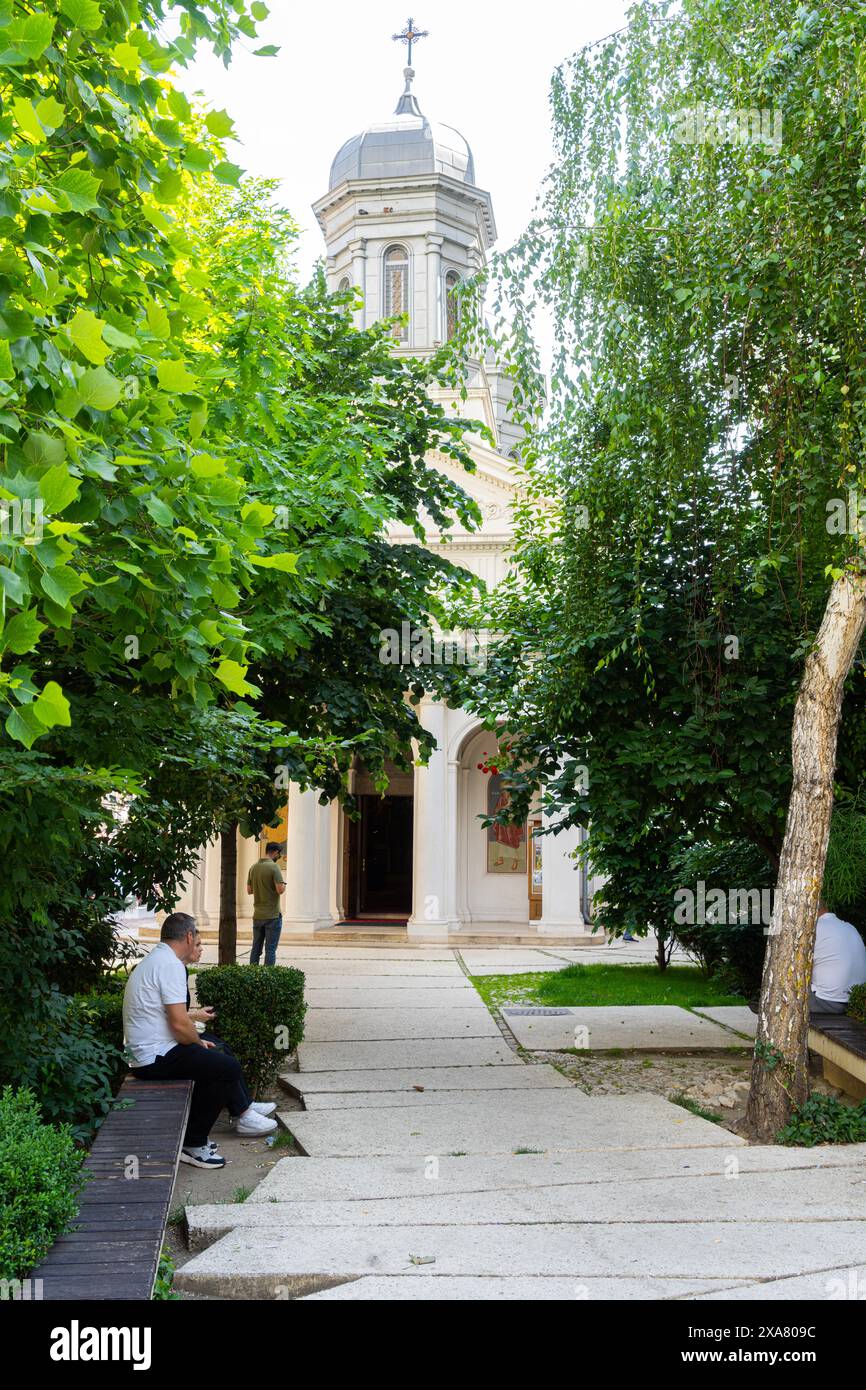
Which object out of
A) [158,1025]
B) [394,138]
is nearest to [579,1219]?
[158,1025]

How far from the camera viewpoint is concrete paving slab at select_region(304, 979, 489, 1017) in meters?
14.2

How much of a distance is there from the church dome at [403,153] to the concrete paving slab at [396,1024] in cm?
2553

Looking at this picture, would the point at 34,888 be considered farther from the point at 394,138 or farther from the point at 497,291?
the point at 394,138

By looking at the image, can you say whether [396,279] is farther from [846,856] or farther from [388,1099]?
[388,1099]

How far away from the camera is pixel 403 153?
32781 mm

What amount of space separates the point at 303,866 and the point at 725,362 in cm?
1763

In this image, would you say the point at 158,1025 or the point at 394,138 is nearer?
the point at 158,1025

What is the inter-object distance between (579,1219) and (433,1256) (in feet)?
3.09

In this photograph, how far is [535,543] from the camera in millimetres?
11664

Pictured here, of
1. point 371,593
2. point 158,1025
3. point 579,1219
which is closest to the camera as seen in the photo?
point 579,1219

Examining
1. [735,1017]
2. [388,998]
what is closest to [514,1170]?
[735,1017]

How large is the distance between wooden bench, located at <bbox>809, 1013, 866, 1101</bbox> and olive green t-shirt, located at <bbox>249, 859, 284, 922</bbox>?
27.2ft

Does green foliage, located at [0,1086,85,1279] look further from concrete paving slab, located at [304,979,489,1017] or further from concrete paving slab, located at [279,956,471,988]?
concrete paving slab, located at [279,956,471,988]

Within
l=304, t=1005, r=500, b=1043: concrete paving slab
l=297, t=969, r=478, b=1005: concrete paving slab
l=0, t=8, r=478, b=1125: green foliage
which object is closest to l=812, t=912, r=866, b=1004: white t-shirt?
l=304, t=1005, r=500, b=1043: concrete paving slab
